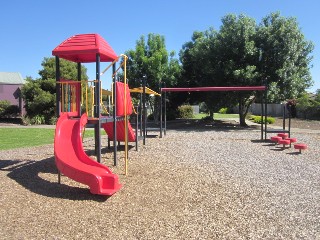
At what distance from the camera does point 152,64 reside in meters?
25.2

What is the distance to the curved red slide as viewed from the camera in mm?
6373

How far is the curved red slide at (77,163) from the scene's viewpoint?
251 inches

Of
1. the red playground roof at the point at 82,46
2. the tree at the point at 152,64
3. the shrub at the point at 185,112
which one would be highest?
the tree at the point at 152,64

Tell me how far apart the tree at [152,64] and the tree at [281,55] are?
6845 mm

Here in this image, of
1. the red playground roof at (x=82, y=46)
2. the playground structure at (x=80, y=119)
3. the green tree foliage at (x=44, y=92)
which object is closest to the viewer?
the playground structure at (x=80, y=119)

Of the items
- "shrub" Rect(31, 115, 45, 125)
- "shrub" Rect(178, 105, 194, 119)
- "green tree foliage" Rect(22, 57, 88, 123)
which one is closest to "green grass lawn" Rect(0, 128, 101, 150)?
"green tree foliage" Rect(22, 57, 88, 123)

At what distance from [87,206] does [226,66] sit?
17.5 meters

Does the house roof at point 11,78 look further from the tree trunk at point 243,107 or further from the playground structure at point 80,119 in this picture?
the playground structure at point 80,119

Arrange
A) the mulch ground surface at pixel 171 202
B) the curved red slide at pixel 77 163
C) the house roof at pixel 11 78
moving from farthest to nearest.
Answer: the house roof at pixel 11 78 → the curved red slide at pixel 77 163 → the mulch ground surface at pixel 171 202

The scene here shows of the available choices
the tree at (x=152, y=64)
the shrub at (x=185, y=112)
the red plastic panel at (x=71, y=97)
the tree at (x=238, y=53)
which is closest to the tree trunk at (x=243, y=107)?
the tree at (x=238, y=53)

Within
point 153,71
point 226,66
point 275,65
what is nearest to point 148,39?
point 153,71

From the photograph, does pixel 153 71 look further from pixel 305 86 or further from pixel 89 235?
pixel 89 235

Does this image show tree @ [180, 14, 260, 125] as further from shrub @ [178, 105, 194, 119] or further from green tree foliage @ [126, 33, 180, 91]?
shrub @ [178, 105, 194, 119]

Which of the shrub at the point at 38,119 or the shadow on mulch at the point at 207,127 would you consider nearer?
the shadow on mulch at the point at 207,127
